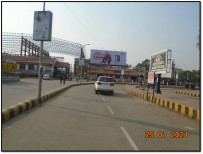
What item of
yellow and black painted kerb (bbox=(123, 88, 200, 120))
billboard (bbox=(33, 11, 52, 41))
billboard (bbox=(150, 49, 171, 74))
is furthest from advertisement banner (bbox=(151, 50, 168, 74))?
billboard (bbox=(33, 11, 52, 41))

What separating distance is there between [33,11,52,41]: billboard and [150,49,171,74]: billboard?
10.5 metres

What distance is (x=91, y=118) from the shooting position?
7250 mm

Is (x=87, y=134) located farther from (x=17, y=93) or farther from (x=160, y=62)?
(x=160, y=62)

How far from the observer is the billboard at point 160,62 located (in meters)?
16.6

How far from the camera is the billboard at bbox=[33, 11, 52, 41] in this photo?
10.5 m

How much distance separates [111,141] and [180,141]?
6.31 ft

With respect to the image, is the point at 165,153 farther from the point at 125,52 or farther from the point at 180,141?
the point at 125,52

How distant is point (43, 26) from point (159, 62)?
1146 centimetres

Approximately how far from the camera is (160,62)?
17.6 metres

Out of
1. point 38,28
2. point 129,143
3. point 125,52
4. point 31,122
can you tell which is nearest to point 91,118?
point 31,122

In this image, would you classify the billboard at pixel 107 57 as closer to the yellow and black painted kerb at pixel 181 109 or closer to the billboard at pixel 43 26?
the yellow and black painted kerb at pixel 181 109
